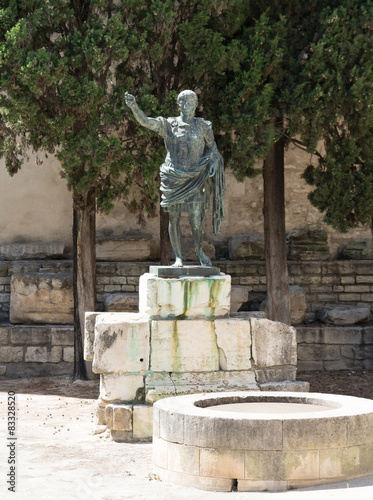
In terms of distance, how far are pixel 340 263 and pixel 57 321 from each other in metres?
4.62

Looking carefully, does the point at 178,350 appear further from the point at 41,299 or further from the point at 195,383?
the point at 41,299

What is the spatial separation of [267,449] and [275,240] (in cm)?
619

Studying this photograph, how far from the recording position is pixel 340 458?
5.07 meters

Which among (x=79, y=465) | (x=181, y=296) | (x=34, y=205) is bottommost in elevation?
(x=79, y=465)

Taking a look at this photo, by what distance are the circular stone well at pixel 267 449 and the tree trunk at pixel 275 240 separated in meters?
5.77

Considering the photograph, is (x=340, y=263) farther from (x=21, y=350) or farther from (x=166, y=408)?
(x=166, y=408)

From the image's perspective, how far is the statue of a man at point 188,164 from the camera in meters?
7.58

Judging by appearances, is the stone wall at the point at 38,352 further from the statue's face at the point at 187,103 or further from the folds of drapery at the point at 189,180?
the statue's face at the point at 187,103

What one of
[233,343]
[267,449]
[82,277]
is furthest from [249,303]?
[267,449]

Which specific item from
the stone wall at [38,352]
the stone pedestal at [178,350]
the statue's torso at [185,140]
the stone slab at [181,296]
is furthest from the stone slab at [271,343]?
the stone wall at [38,352]

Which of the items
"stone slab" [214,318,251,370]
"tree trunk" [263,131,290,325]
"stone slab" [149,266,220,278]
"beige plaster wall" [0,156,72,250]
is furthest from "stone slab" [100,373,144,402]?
"beige plaster wall" [0,156,72,250]

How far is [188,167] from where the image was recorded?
759cm

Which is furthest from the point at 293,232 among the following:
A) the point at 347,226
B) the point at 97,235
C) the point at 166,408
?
the point at 166,408

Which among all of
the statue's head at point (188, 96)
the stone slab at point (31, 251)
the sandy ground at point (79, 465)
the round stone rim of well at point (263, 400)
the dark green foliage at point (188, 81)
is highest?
the dark green foliage at point (188, 81)
